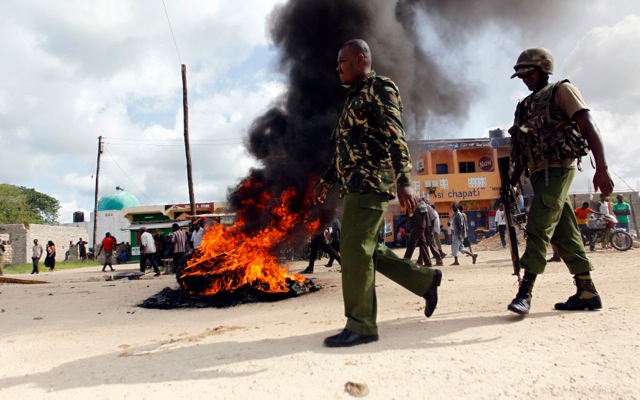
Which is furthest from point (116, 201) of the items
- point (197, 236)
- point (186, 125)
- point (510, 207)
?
point (510, 207)

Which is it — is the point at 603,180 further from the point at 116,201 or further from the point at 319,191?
the point at 116,201

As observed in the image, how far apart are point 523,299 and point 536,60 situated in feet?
6.00

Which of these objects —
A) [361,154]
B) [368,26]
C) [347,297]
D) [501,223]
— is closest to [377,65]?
[368,26]

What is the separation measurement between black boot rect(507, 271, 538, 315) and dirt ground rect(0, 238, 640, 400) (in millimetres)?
77

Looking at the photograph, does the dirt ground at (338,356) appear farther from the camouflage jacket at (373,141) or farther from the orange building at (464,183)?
the orange building at (464,183)

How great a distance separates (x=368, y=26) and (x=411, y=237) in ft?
14.1

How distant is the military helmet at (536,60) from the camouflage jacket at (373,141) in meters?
1.23

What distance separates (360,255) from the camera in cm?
272

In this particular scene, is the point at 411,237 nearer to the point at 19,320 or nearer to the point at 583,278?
the point at 583,278

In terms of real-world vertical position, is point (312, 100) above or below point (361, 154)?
above

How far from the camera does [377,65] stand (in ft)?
23.5

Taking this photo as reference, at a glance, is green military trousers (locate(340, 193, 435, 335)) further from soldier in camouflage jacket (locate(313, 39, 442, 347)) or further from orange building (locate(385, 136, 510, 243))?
orange building (locate(385, 136, 510, 243))

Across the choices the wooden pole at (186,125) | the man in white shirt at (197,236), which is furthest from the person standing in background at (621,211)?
the wooden pole at (186,125)

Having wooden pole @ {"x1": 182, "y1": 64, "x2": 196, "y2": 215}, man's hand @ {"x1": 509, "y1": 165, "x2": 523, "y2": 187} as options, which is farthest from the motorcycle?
wooden pole @ {"x1": 182, "y1": 64, "x2": 196, "y2": 215}
